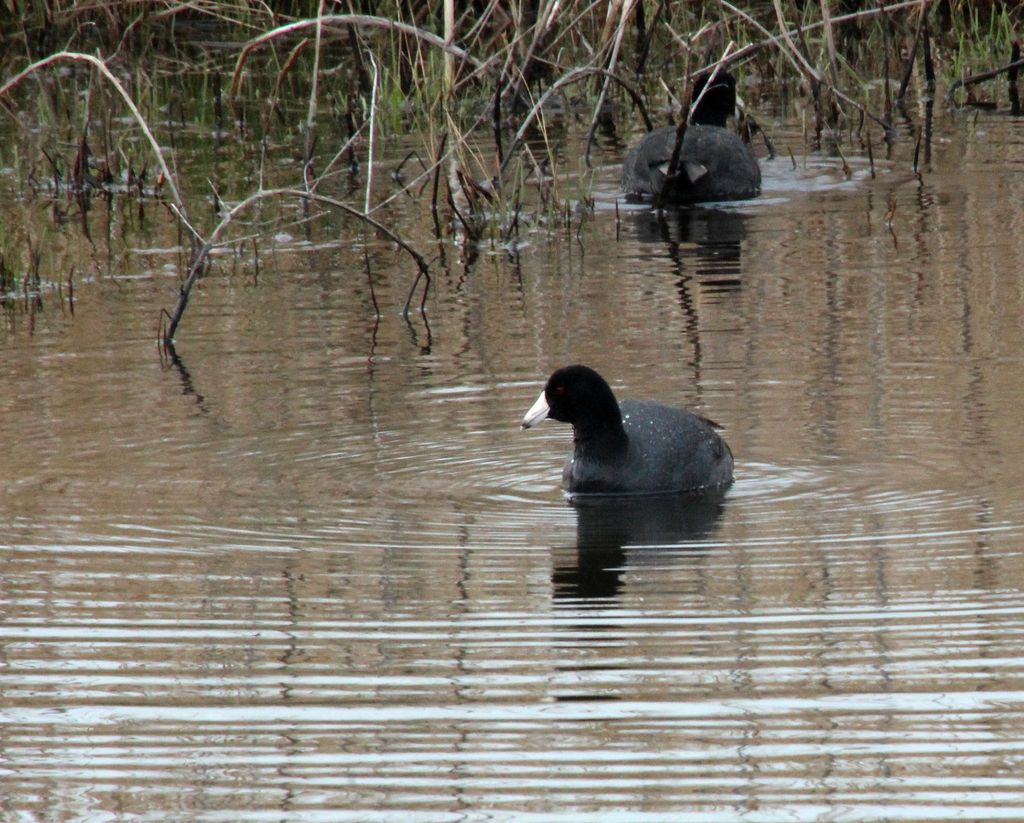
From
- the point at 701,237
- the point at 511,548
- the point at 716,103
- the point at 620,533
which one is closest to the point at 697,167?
the point at 701,237

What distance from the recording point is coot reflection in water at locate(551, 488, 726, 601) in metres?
6.43

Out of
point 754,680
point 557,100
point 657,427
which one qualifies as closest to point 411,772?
point 754,680

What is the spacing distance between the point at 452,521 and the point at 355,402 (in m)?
1.67

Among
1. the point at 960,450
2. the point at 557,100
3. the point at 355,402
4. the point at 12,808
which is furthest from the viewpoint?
the point at 557,100

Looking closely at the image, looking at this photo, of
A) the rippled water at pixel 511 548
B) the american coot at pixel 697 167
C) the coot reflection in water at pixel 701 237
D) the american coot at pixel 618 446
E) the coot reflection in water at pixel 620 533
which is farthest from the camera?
the american coot at pixel 697 167

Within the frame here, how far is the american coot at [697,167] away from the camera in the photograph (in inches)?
521

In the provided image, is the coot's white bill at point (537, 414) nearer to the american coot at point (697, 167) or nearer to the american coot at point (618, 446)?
the american coot at point (618, 446)

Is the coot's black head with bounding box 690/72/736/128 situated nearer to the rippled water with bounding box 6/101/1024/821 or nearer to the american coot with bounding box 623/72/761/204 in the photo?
the american coot with bounding box 623/72/761/204

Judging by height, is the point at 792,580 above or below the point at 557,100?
below

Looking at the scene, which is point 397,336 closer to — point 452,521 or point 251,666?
point 452,521

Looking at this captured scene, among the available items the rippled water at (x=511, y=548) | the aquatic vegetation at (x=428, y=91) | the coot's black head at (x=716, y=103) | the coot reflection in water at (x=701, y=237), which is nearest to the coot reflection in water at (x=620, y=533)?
the rippled water at (x=511, y=548)

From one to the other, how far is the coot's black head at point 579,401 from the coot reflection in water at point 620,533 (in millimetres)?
295

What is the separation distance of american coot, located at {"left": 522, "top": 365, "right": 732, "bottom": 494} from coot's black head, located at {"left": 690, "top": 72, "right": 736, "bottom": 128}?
7010 millimetres

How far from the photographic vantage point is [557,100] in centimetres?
1750
